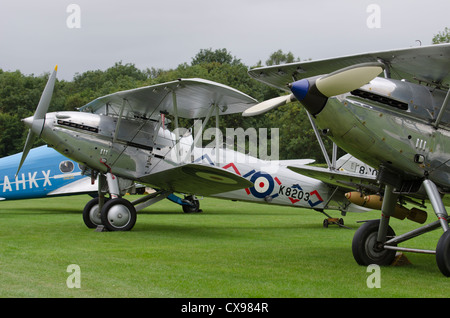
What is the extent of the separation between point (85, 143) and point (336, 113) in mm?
7858

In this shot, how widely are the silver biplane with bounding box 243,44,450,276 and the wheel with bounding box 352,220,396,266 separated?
0.01 metres

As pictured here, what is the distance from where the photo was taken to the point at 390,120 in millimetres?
7168

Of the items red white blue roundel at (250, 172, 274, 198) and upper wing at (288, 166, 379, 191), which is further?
red white blue roundel at (250, 172, 274, 198)

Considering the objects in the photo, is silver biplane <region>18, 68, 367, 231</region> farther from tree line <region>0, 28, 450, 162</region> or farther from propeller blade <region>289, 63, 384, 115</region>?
tree line <region>0, 28, 450, 162</region>

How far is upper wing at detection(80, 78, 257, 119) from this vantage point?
40.3ft

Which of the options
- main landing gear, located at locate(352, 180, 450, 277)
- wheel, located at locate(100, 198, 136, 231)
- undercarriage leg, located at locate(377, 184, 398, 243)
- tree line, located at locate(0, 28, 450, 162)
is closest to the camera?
main landing gear, located at locate(352, 180, 450, 277)

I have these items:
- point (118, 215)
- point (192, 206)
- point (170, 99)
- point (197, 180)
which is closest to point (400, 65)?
point (197, 180)

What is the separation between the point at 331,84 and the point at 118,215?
288 inches

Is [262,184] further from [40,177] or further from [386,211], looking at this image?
[40,177]

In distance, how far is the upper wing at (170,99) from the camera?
1229 cm

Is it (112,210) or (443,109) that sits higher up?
(443,109)

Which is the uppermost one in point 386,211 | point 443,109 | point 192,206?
point 443,109

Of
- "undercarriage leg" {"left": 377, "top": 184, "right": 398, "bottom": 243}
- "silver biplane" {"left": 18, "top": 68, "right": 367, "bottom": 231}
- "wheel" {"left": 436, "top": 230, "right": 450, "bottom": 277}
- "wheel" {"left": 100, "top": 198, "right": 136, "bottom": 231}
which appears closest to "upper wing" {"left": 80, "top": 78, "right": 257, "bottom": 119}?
"silver biplane" {"left": 18, "top": 68, "right": 367, "bottom": 231}
